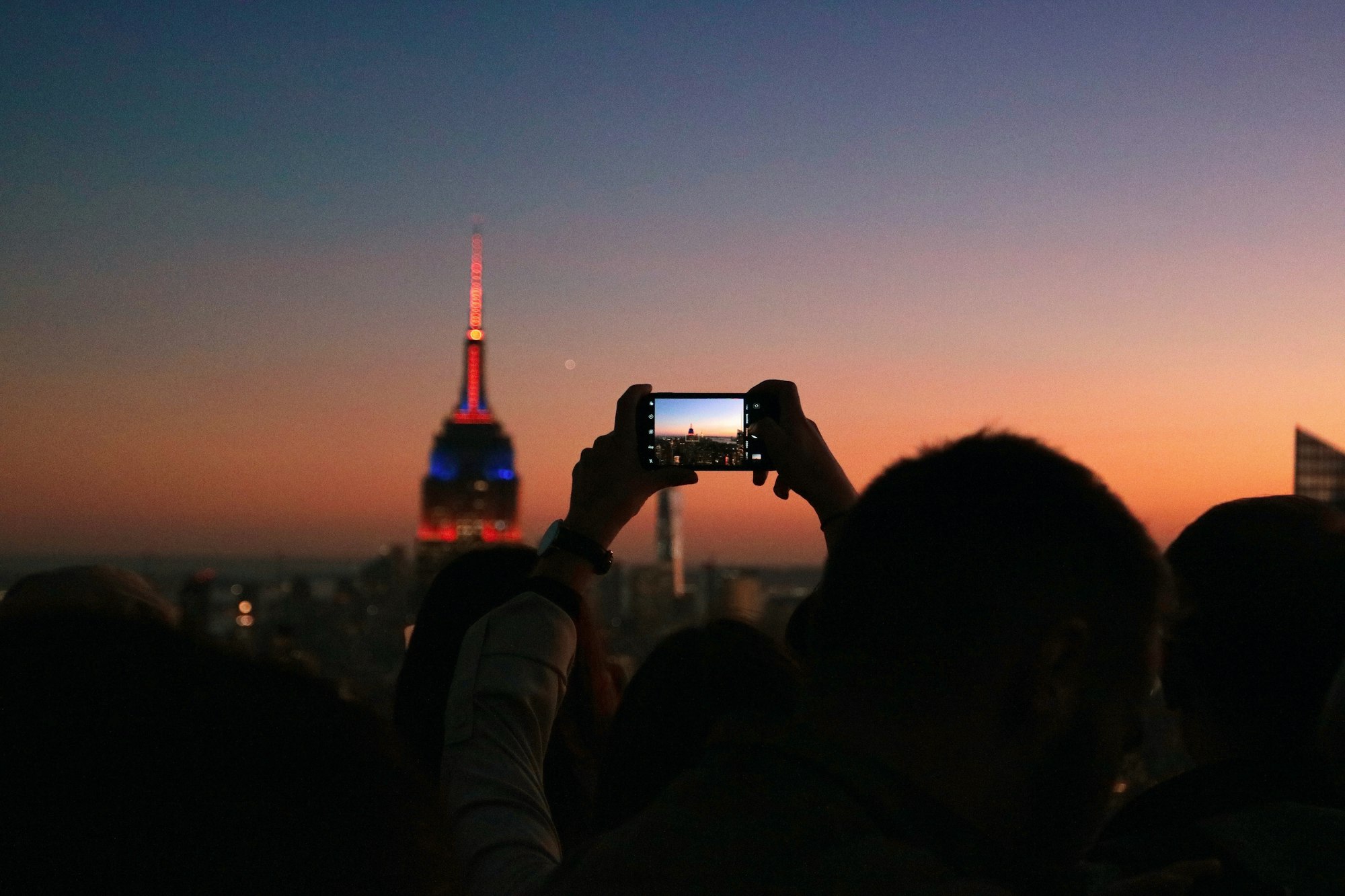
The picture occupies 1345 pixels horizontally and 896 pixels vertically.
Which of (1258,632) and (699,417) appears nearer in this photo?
(1258,632)

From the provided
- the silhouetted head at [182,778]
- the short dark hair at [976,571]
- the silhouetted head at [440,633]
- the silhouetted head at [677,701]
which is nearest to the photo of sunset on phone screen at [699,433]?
the silhouetted head at [677,701]

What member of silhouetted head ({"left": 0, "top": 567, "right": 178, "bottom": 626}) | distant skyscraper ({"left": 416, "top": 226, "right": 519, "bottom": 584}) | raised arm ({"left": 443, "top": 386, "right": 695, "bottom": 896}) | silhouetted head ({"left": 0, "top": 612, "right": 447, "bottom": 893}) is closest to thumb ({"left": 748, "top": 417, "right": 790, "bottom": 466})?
raised arm ({"left": 443, "top": 386, "right": 695, "bottom": 896})

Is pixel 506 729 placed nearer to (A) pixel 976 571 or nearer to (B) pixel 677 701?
(B) pixel 677 701

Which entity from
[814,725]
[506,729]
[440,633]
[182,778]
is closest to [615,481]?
[506,729]

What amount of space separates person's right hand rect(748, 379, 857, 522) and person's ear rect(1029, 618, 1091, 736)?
Result: 111 cm

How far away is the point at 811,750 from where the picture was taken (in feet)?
4.99

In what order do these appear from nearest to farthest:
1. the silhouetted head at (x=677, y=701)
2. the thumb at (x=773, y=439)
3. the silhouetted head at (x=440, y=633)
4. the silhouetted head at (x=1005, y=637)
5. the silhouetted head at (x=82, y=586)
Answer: the silhouetted head at (x=1005, y=637) < the silhouetted head at (x=677, y=701) < the thumb at (x=773, y=439) < the silhouetted head at (x=82, y=586) < the silhouetted head at (x=440, y=633)

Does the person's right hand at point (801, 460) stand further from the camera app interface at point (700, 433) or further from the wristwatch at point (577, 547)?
the wristwatch at point (577, 547)

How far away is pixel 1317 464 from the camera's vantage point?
100 meters

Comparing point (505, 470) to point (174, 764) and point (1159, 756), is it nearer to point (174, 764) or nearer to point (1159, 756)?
point (1159, 756)

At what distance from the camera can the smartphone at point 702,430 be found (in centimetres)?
294

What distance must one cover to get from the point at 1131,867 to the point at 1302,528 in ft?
2.77

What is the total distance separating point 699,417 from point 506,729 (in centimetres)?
98

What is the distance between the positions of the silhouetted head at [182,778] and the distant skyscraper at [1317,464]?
354 feet
